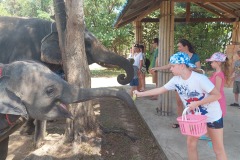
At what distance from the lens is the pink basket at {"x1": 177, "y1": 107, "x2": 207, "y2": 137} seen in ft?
10.4

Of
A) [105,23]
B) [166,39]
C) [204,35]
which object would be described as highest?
[105,23]

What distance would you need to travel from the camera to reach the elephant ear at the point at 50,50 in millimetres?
4734

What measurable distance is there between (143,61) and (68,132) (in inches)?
159

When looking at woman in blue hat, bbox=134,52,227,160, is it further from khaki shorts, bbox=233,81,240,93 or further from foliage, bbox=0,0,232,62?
foliage, bbox=0,0,232,62

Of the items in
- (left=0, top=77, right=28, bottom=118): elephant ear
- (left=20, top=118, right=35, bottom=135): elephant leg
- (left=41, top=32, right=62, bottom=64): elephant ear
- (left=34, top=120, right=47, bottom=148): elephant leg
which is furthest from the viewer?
(left=20, top=118, right=35, bottom=135): elephant leg

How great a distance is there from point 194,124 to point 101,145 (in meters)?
1.94

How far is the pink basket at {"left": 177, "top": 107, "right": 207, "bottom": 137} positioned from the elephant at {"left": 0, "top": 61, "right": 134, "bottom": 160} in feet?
2.62

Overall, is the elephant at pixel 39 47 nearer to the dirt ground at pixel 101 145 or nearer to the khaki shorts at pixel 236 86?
the dirt ground at pixel 101 145

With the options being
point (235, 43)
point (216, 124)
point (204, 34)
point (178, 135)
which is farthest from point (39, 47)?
point (204, 34)

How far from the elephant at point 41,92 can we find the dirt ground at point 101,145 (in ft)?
5.14

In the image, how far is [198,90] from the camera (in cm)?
326

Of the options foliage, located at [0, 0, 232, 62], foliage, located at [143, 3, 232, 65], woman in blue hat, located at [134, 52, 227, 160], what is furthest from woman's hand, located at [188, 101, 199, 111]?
foliage, located at [143, 3, 232, 65]

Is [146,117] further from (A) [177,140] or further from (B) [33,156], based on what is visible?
(B) [33,156]

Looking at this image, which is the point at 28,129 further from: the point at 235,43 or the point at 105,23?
the point at 105,23
